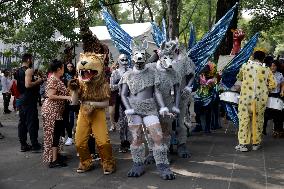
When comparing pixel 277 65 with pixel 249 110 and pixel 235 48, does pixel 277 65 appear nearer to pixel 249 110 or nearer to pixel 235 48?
pixel 235 48

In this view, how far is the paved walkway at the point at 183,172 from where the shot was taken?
5.87 m

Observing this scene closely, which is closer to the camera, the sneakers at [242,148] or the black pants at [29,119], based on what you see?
the sneakers at [242,148]

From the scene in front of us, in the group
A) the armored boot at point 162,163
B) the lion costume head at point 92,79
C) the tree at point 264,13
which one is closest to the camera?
the armored boot at point 162,163

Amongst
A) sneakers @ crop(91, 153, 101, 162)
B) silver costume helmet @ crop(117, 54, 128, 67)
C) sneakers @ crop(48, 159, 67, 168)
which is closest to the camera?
sneakers @ crop(48, 159, 67, 168)

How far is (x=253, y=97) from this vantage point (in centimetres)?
769

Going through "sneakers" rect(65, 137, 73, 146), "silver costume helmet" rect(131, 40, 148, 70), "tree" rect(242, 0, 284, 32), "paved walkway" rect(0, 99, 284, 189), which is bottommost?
"paved walkway" rect(0, 99, 284, 189)

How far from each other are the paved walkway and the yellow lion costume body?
0.36 metres

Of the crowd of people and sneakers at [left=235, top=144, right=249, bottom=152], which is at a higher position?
the crowd of people

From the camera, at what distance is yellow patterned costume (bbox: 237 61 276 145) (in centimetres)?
768

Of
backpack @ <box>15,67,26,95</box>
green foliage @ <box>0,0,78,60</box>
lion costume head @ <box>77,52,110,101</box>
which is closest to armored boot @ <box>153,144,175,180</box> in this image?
lion costume head @ <box>77,52,110,101</box>

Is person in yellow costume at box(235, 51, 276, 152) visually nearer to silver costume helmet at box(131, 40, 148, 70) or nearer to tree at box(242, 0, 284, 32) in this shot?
silver costume helmet at box(131, 40, 148, 70)

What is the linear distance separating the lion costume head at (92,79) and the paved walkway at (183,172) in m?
1.17

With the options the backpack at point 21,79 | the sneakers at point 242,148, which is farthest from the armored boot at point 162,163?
the backpack at point 21,79

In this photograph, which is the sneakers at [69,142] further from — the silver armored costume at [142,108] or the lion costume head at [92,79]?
the silver armored costume at [142,108]
